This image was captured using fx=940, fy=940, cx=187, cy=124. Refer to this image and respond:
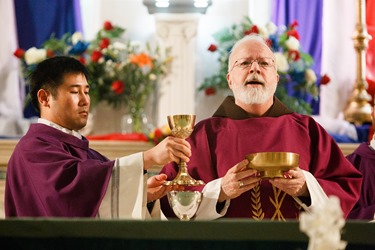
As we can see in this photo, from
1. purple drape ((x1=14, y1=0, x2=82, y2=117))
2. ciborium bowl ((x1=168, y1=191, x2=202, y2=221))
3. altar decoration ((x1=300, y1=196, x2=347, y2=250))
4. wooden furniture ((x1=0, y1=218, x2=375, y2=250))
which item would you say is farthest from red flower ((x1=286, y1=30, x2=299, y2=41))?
altar decoration ((x1=300, y1=196, x2=347, y2=250))

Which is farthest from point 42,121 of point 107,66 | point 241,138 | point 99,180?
point 107,66

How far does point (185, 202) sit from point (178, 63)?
416 cm

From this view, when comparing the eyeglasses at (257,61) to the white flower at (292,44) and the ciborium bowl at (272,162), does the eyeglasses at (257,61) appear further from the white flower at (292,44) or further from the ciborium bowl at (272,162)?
the white flower at (292,44)

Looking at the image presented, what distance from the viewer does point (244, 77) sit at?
5.03 metres

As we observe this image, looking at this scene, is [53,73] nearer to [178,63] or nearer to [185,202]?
[185,202]

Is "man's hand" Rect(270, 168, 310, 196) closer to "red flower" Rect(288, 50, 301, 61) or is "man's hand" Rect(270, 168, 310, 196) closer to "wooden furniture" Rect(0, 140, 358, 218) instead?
"wooden furniture" Rect(0, 140, 358, 218)

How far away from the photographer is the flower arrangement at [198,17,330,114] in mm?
7785

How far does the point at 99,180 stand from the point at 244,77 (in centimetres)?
101

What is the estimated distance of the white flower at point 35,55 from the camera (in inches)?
304

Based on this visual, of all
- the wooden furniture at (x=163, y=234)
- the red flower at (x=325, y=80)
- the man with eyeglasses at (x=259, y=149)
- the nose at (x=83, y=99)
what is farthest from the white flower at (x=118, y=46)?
the wooden furniture at (x=163, y=234)

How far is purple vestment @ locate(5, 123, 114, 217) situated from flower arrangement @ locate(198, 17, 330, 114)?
10.8 feet

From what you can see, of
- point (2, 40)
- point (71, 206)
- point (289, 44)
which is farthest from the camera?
point (2, 40)

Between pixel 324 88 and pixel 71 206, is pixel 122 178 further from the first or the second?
pixel 324 88

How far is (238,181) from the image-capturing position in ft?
14.7
